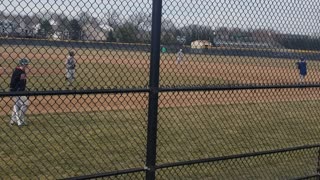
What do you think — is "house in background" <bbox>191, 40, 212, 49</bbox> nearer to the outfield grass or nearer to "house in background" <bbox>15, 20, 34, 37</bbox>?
"house in background" <bbox>15, 20, 34, 37</bbox>

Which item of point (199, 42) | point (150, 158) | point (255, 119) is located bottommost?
point (255, 119)

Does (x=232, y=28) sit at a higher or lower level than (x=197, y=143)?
higher

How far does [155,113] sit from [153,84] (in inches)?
11.2

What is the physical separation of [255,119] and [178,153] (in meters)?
4.80

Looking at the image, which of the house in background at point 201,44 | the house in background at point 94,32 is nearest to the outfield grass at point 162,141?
the house in background at point 201,44

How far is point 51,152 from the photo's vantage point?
787cm

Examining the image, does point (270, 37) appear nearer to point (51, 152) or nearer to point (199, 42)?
point (199, 42)

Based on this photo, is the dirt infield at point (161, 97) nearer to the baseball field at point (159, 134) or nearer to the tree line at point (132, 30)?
the baseball field at point (159, 134)

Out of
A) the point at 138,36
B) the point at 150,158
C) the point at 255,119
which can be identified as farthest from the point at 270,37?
the point at 255,119

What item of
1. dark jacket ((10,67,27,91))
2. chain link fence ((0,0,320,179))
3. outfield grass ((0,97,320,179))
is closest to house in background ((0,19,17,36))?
chain link fence ((0,0,320,179))

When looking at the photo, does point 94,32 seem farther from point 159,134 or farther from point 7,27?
point 159,134

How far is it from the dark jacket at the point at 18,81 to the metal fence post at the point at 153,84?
5.28 metres

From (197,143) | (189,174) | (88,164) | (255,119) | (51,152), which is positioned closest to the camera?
(189,174)

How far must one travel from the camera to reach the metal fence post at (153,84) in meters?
4.01
